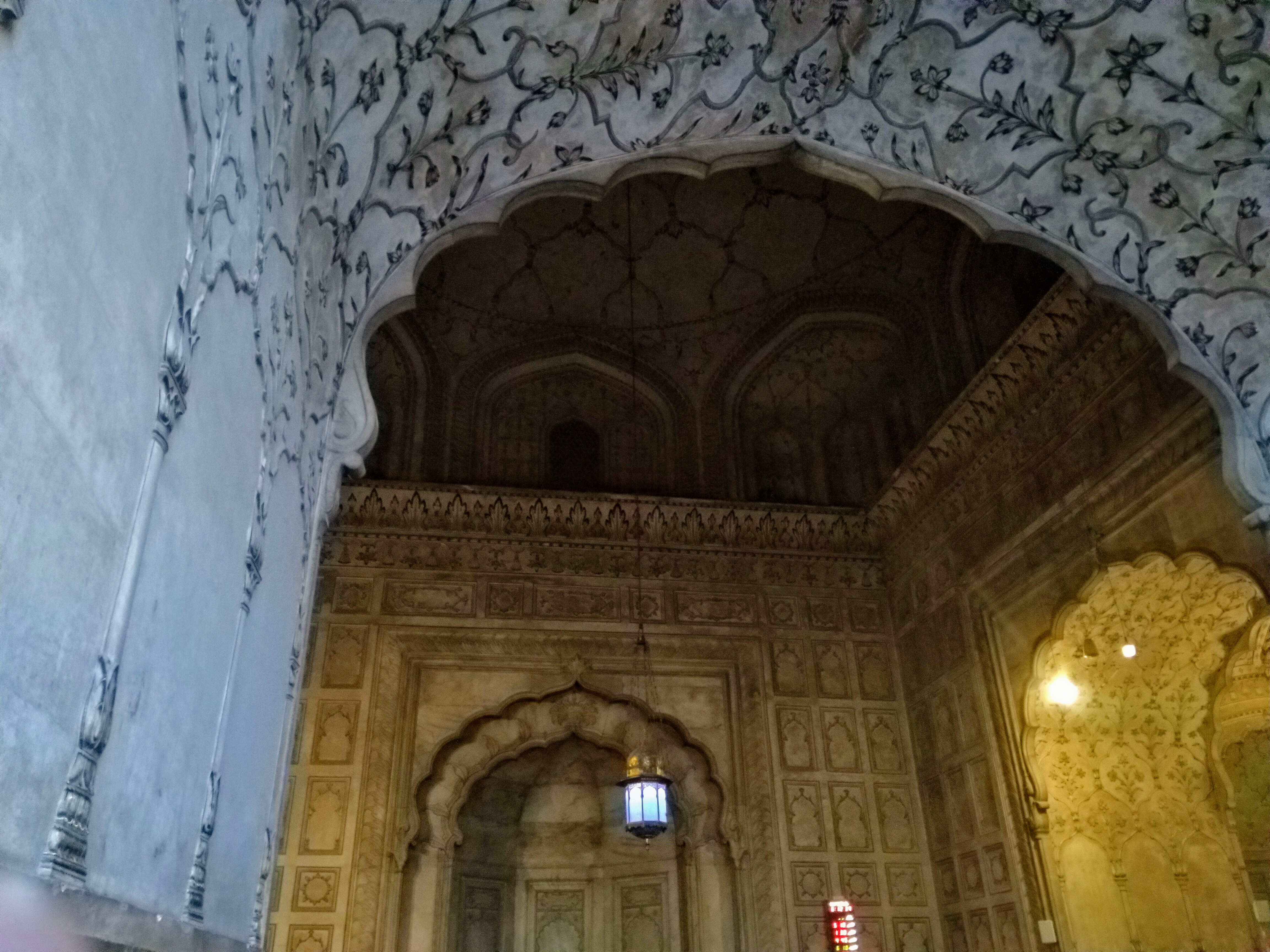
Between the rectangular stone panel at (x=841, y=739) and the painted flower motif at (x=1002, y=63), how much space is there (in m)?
4.92

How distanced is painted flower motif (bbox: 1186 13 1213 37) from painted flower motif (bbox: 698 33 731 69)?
1.67m

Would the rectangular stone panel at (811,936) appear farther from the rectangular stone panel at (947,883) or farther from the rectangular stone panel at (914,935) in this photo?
the rectangular stone panel at (947,883)

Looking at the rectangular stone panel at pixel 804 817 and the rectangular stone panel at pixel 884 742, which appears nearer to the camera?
the rectangular stone panel at pixel 804 817

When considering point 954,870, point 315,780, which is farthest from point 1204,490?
point 315,780

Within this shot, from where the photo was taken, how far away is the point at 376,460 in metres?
7.59

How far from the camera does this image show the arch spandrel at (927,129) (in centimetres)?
328

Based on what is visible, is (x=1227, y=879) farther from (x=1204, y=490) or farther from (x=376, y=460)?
(x=376, y=460)

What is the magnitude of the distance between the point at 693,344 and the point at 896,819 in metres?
4.20

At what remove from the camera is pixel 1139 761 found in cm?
668

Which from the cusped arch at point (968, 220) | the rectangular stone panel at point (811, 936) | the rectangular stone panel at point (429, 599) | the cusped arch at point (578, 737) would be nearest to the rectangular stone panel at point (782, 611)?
the cusped arch at point (578, 737)

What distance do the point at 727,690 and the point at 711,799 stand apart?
2.65 feet

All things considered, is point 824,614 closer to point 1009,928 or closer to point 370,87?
point 1009,928

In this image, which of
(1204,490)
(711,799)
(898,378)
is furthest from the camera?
(898,378)

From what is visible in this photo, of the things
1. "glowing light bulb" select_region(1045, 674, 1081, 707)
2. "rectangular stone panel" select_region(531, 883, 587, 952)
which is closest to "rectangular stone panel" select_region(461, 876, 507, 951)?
"rectangular stone panel" select_region(531, 883, 587, 952)
